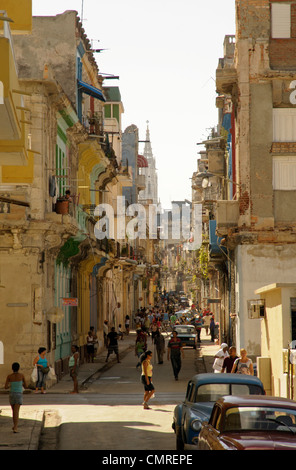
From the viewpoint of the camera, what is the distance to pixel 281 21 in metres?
31.6

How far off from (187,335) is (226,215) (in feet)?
61.8

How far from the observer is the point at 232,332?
118 feet

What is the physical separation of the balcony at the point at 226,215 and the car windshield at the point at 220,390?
1647cm

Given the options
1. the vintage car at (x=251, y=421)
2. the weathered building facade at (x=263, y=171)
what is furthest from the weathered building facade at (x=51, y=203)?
the vintage car at (x=251, y=421)

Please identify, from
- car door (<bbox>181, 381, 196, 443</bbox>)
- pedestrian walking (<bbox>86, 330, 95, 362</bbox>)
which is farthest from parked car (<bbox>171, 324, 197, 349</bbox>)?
car door (<bbox>181, 381, 196, 443</bbox>)

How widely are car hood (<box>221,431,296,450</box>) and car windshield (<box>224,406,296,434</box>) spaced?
0.60 feet

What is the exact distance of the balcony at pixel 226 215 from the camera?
1238 inches

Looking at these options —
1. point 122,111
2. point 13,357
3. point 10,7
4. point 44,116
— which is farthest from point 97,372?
point 122,111

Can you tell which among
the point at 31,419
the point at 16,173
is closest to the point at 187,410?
the point at 31,419

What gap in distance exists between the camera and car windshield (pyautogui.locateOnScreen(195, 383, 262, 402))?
15102mm

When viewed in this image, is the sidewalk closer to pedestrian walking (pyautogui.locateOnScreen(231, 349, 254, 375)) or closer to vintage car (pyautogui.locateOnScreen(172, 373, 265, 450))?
vintage car (pyautogui.locateOnScreen(172, 373, 265, 450))

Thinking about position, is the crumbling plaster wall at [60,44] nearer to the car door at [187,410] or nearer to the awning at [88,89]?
the awning at [88,89]

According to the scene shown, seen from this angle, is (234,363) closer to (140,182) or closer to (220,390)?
(220,390)

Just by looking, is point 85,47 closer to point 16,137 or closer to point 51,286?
point 51,286
